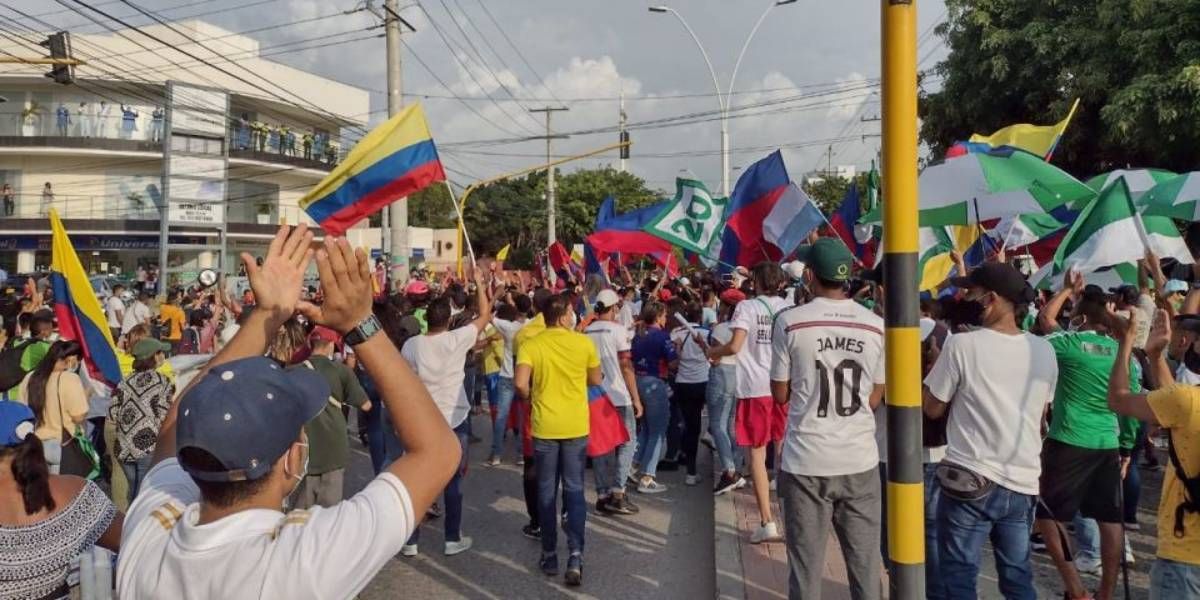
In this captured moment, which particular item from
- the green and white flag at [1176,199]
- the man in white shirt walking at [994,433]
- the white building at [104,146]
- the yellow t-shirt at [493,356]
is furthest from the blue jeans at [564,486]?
the white building at [104,146]

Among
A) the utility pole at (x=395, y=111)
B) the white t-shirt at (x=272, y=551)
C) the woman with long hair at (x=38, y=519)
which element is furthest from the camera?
the utility pole at (x=395, y=111)

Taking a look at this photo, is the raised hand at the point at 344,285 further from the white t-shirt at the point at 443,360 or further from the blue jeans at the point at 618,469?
the blue jeans at the point at 618,469

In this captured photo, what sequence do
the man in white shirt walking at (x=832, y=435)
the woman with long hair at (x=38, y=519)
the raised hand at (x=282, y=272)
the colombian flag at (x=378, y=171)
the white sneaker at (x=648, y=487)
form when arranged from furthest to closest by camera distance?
the white sneaker at (x=648, y=487), the colombian flag at (x=378, y=171), the man in white shirt walking at (x=832, y=435), the woman with long hair at (x=38, y=519), the raised hand at (x=282, y=272)

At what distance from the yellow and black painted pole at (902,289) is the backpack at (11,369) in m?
6.14

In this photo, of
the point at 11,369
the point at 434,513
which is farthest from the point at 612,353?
the point at 11,369

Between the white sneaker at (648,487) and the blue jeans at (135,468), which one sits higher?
the blue jeans at (135,468)

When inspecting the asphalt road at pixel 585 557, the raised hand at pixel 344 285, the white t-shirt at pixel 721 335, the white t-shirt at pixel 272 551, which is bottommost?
the asphalt road at pixel 585 557

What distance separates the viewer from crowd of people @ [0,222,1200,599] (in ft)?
5.76

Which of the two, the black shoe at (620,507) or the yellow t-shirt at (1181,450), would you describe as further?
the black shoe at (620,507)

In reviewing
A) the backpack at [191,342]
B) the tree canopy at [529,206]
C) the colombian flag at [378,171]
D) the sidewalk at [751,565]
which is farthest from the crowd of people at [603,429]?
the tree canopy at [529,206]

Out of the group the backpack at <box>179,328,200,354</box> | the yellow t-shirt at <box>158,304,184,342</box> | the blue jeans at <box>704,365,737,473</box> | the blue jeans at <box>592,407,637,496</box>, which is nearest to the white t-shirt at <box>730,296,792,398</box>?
the blue jeans at <box>704,365,737,473</box>

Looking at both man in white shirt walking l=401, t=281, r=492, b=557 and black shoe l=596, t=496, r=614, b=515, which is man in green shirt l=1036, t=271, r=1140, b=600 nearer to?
black shoe l=596, t=496, r=614, b=515

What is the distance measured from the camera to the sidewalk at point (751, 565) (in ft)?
17.7

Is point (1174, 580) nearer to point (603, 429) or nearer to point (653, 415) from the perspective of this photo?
point (603, 429)
